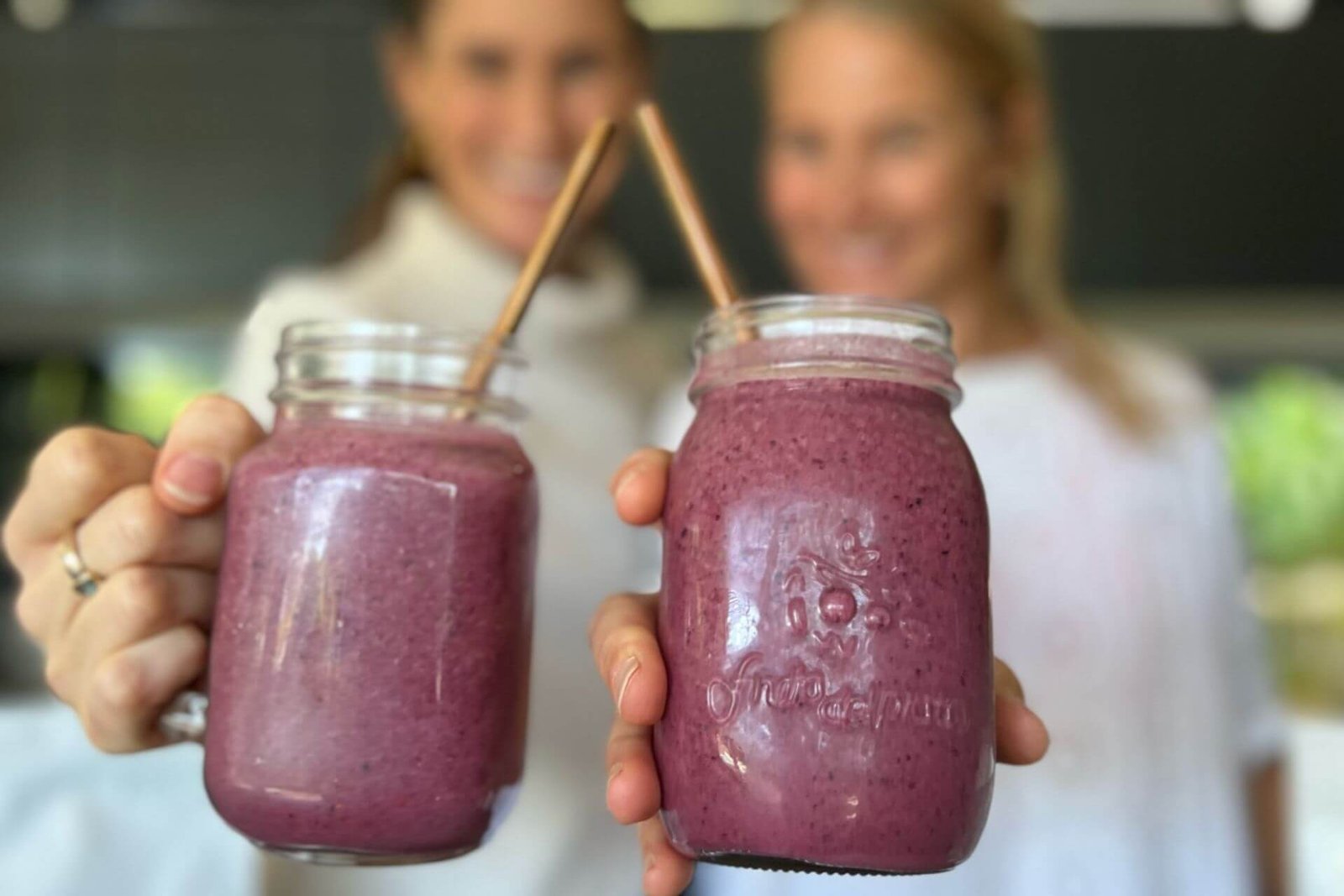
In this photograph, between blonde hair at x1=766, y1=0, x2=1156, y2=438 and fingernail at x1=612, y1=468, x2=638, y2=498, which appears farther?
blonde hair at x1=766, y1=0, x2=1156, y2=438

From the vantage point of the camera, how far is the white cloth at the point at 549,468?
629 mm

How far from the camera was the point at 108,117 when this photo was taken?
1.84 metres

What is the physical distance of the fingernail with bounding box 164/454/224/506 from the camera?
47cm

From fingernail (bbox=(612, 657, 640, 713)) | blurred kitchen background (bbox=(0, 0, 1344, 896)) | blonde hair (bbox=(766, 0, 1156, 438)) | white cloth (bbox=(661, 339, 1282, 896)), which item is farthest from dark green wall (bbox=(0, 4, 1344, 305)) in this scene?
fingernail (bbox=(612, 657, 640, 713))

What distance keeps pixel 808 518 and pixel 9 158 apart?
1856mm

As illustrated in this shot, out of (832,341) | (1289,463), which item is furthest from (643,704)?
(1289,463)

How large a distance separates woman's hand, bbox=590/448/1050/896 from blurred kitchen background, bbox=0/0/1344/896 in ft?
3.82

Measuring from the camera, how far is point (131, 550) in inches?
18.6

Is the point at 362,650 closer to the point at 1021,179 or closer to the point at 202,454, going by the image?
the point at 202,454

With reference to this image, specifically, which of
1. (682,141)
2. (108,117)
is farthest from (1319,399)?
(108,117)

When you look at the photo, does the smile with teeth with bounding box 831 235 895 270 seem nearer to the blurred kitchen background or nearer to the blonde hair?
the blonde hair

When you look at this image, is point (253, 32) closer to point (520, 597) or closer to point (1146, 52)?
point (1146, 52)

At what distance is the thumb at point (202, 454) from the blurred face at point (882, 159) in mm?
482

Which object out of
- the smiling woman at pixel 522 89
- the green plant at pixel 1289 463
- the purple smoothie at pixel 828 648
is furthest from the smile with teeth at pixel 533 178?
the green plant at pixel 1289 463
